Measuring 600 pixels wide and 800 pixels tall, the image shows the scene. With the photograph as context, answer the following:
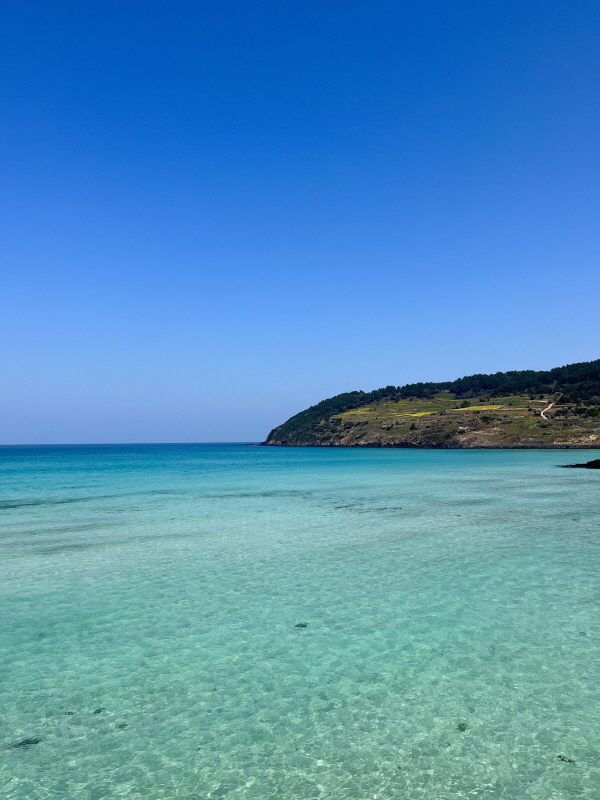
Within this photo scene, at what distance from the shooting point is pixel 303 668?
27.8 ft

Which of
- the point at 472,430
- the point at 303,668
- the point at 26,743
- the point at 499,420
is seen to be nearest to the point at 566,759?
the point at 303,668

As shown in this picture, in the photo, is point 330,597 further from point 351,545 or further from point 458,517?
point 458,517

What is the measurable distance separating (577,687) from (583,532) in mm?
15368

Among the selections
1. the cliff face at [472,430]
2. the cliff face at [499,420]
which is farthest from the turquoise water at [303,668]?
the cliff face at [499,420]

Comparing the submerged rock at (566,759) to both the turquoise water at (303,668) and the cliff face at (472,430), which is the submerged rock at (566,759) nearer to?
the turquoise water at (303,668)

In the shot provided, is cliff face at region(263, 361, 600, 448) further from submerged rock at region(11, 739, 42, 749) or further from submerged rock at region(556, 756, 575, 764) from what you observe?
submerged rock at region(11, 739, 42, 749)

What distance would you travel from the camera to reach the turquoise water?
18.6 feet

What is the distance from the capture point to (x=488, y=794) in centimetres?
523

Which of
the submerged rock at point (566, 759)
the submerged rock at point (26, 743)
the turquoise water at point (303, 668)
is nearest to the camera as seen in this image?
the turquoise water at point (303, 668)

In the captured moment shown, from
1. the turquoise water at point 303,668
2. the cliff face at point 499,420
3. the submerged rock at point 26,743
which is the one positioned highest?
the cliff face at point 499,420

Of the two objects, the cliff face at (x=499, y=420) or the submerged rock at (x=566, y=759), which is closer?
the submerged rock at (x=566, y=759)

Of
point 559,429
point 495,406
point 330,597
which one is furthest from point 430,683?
point 495,406

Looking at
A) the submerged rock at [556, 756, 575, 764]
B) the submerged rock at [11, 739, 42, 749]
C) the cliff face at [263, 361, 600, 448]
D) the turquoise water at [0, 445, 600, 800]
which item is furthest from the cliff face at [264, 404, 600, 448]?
the submerged rock at [11, 739, 42, 749]

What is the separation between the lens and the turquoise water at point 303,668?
18.6ft
